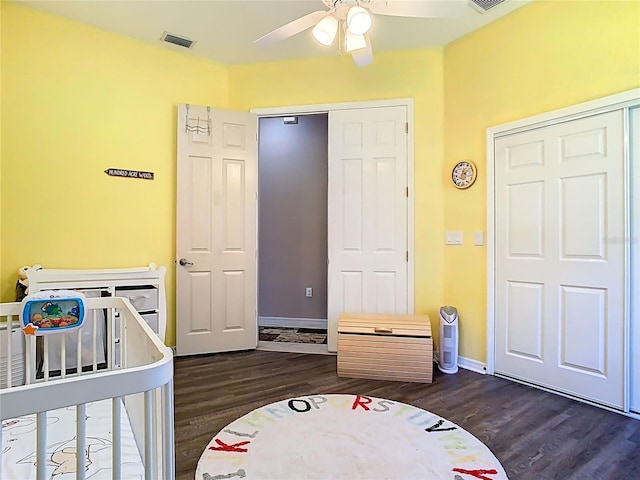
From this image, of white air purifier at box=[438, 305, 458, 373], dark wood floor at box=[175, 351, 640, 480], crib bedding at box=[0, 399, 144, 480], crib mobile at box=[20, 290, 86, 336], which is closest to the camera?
crib bedding at box=[0, 399, 144, 480]

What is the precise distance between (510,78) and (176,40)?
9.29ft

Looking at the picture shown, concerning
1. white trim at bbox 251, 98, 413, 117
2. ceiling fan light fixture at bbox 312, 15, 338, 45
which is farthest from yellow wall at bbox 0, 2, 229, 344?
ceiling fan light fixture at bbox 312, 15, 338, 45

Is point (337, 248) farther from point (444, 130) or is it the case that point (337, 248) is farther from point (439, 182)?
point (444, 130)

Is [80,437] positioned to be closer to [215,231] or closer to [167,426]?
[167,426]

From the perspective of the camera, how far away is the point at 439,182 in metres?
3.22

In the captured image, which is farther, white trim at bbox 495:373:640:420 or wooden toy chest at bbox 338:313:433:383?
wooden toy chest at bbox 338:313:433:383

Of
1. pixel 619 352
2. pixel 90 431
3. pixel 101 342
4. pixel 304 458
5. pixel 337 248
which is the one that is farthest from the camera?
pixel 337 248

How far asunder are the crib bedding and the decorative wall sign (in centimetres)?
212

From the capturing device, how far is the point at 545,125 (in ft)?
8.39

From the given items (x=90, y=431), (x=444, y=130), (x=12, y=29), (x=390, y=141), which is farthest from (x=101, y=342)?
(x=444, y=130)

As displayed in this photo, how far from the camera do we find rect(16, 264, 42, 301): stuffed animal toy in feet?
8.29

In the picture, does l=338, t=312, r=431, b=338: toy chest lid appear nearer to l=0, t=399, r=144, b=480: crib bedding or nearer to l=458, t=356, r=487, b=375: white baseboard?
l=458, t=356, r=487, b=375: white baseboard

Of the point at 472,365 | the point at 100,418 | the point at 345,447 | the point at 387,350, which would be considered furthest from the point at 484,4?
the point at 100,418

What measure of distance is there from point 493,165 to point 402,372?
70.2 inches
